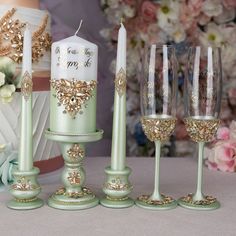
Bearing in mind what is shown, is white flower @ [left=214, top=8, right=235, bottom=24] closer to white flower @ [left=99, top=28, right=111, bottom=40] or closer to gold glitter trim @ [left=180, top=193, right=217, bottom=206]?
white flower @ [left=99, top=28, right=111, bottom=40]

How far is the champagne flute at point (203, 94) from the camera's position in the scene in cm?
81

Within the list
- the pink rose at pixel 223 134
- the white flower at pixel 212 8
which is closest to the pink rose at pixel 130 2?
the white flower at pixel 212 8

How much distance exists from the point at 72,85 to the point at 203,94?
0.22m

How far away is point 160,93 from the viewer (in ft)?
2.60

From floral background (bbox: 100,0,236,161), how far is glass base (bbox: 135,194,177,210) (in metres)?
0.56

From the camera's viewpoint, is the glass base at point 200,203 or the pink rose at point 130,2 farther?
the pink rose at point 130,2

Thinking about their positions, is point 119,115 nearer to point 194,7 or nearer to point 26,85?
point 26,85

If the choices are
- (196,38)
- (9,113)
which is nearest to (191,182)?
(9,113)

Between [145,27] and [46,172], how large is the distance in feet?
2.01

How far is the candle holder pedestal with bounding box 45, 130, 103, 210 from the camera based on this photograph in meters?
0.79

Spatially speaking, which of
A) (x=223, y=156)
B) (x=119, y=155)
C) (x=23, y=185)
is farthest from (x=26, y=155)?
(x=223, y=156)

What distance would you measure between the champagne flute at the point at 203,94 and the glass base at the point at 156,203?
2 cm

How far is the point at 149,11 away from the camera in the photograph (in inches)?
56.5

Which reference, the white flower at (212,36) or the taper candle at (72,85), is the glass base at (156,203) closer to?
the taper candle at (72,85)
